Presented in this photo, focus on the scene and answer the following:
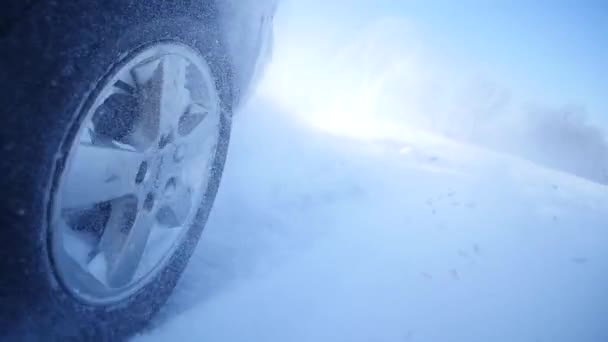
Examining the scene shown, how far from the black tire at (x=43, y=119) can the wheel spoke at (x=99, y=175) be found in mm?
171

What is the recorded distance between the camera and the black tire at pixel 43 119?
82cm

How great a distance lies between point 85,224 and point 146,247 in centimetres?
27

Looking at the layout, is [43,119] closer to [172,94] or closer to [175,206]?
[172,94]

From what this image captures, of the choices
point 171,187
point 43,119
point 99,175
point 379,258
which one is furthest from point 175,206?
point 379,258

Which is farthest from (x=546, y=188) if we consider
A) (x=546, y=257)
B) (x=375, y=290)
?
(x=375, y=290)

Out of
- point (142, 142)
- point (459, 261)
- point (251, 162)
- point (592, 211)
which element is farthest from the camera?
point (592, 211)

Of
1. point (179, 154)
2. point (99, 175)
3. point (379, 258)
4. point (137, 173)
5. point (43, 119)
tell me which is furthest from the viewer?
point (379, 258)

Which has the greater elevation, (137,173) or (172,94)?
(172,94)

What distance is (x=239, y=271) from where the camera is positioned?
6.93ft

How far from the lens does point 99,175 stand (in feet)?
3.92

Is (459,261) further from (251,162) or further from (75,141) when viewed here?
(75,141)

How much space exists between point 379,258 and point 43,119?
2065 mm

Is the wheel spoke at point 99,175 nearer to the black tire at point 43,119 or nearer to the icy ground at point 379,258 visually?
the black tire at point 43,119

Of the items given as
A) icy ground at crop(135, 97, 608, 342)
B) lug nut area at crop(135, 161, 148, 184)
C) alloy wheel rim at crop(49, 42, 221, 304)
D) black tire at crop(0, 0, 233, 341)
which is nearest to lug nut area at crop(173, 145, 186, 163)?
alloy wheel rim at crop(49, 42, 221, 304)
